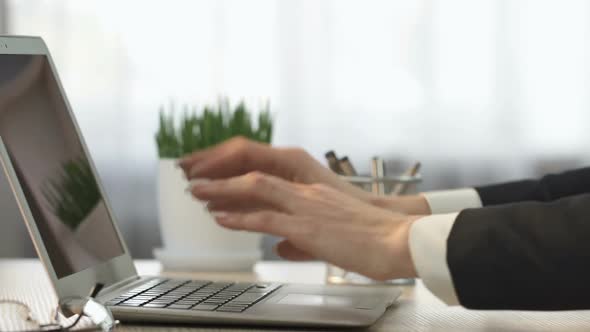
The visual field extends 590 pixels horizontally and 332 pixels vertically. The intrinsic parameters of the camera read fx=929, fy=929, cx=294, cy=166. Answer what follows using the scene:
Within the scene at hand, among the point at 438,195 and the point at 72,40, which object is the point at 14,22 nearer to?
the point at 72,40

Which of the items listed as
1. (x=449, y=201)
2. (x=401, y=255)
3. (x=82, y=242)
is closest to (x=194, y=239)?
(x=449, y=201)

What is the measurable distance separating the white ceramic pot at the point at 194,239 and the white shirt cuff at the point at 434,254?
596mm

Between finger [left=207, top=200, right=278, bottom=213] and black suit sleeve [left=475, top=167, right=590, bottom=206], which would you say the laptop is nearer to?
finger [left=207, top=200, right=278, bottom=213]

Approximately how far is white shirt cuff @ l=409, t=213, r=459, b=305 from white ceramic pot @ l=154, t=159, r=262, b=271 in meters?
0.60

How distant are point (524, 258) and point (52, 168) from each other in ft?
1.43

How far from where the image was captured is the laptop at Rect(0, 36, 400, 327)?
2.54 feet

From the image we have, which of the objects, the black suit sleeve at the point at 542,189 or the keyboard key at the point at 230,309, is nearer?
the keyboard key at the point at 230,309

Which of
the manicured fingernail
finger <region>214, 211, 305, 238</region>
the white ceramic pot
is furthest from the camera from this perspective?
the white ceramic pot

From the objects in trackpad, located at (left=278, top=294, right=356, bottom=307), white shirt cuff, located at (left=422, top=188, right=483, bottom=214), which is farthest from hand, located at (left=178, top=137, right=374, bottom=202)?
trackpad, located at (left=278, top=294, right=356, bottom=307)

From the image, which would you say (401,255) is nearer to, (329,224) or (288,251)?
(329,224)

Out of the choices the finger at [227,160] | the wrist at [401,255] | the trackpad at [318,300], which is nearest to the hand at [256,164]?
the finger at [227,160]

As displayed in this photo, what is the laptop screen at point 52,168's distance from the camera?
804mm

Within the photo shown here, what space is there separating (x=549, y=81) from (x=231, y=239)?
1682 millimetres

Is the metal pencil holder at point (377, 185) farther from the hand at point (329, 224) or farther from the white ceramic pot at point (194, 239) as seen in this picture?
the hand at point (329, 224)
